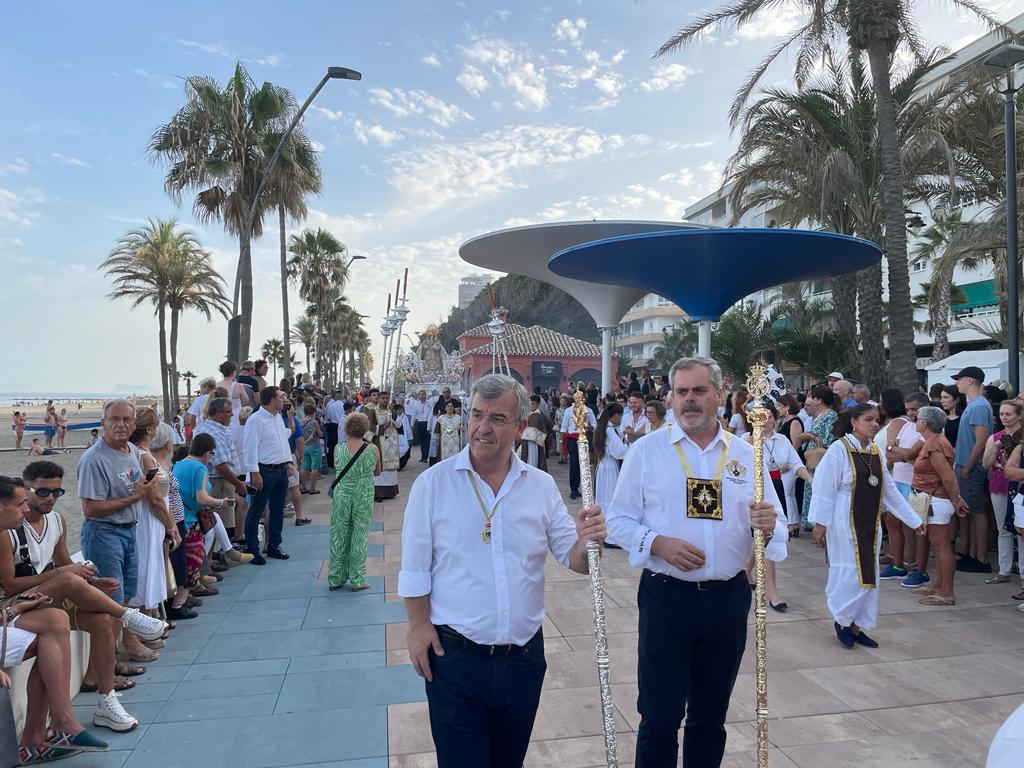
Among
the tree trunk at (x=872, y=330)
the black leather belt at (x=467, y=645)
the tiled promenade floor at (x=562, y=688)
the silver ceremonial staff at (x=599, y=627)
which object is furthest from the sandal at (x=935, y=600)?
the tree trunk at (x=872, y=330)

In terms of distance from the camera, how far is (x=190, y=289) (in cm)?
3341

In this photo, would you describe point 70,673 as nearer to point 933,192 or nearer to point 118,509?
point 118,509

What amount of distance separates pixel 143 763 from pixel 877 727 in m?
4.34

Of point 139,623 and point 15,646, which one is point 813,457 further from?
point 15,646

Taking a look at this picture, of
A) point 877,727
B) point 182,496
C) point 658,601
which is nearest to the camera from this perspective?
point 658,601

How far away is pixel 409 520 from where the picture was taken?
2.64m

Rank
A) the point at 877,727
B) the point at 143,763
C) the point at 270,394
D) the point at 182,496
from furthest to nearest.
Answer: the point at 270,394, the point at 182,496, the point at 877,727, the point at 143,763

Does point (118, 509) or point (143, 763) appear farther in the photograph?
point (118, 509)

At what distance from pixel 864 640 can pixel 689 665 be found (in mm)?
3527

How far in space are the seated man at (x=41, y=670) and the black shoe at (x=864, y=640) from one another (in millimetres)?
5583

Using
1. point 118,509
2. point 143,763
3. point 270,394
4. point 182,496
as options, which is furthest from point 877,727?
point 270,394

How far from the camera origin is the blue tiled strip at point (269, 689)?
413 centimetres

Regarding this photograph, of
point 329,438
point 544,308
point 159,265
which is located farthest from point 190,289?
point 544,308

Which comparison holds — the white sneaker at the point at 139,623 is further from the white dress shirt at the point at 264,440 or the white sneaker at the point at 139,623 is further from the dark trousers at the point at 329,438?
the dark trousers at the point at 329,438
